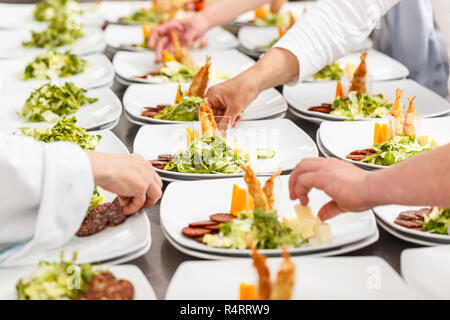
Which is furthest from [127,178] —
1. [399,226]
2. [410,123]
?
[410,123]

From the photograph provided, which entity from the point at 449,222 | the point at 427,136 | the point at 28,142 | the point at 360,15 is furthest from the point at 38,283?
the point at 360,15

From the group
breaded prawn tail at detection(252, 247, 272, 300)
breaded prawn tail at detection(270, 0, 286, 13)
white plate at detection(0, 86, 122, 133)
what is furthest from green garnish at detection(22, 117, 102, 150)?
breaded prawn tail at detection(270, 0, 286, 13)

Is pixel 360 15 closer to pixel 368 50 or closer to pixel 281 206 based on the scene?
pixel 368 50

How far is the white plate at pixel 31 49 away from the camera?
348cm

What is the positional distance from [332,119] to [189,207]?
→ 0.95m

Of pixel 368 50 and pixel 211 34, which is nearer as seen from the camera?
pixel 368 50

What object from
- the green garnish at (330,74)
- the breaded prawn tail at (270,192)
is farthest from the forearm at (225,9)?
the breaded prawn tail at (270,192)

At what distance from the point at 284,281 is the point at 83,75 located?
83.4 inches

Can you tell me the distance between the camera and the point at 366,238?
5.05ft

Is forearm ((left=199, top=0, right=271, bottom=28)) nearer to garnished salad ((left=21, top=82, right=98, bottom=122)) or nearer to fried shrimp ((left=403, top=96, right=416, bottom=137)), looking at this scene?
garnished salad ((left=21, top=82, right=98, bottom=122))

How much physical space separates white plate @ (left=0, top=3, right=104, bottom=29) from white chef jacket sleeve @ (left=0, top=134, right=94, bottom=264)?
2.85m

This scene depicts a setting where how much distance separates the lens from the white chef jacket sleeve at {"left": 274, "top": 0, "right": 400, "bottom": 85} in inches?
99.3

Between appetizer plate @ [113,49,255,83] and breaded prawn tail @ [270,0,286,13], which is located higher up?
breaded prawn tail @ [270,0,286,13]
